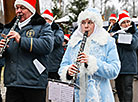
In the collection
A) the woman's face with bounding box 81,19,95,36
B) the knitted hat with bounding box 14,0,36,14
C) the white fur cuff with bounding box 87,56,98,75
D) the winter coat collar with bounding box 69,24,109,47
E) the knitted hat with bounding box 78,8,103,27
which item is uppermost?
the knitted hat with bounding box 14,0,36,14

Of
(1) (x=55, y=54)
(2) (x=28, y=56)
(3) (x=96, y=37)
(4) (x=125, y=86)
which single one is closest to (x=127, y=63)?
(4) (x=125, y=86)

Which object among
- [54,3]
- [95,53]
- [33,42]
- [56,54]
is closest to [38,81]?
[33,42]

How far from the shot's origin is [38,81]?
2953mm

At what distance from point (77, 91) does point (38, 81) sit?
480 millimetres

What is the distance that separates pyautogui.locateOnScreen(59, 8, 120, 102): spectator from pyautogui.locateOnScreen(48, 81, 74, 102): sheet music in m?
0.26

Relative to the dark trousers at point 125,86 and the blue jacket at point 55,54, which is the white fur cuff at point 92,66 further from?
the blue jacket at point 55,54

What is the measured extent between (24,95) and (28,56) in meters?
0.48

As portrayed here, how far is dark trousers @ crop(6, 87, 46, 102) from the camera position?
2969 millimetres

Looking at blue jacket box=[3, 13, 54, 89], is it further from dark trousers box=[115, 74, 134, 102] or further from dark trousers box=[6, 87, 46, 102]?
dark trousers box=[115, 74, 134, 102]

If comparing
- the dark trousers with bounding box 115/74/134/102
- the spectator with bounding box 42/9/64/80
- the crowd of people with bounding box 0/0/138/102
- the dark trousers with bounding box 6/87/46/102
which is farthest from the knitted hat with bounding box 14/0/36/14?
the dark trousers with bounding box 115/74/134/102

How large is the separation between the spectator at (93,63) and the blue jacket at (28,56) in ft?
0.99

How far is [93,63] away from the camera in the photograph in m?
2.78

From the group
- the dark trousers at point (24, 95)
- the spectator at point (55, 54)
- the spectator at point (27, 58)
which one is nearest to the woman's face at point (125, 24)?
the spectator at point (55, 54)

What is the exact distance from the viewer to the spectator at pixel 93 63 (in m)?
2.79
